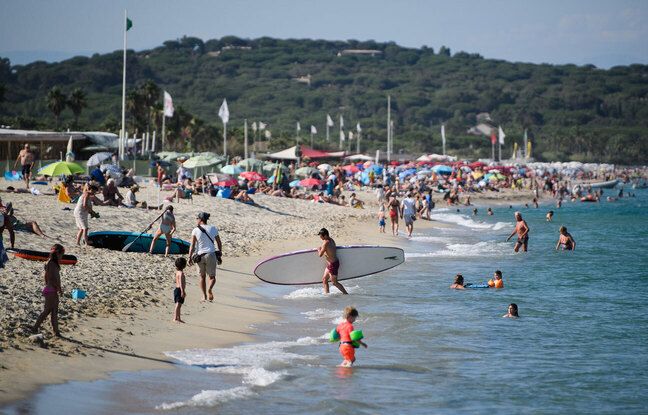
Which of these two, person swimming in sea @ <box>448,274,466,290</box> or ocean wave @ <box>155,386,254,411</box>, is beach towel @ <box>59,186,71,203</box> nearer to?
person swimming in sea @ <box>448,274,466,290</box>

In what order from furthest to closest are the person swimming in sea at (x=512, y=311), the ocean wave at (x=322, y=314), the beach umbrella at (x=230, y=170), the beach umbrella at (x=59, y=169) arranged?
the beach umbrella at (x=230, y=170), the beach umbrella at (x=59, y=169), the person swimming in sea at (x=512, y=311), the ocean wave at (x=322, y=314)

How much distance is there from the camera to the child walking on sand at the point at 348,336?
28.4ft

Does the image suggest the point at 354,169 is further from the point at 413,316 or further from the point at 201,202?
the point at 413,316

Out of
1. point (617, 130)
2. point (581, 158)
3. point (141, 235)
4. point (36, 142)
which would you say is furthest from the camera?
point (617, 130)

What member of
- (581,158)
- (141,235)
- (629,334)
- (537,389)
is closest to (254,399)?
(537,389)

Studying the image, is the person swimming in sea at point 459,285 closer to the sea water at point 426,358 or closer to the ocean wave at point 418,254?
the sea water at point 426,358

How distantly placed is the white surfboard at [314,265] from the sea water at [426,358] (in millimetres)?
273

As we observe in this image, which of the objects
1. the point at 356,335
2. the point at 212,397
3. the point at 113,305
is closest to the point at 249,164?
the point at 113,305

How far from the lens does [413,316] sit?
483 inches

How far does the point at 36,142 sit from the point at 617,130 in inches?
6131

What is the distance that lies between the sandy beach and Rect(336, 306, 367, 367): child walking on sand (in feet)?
6.17

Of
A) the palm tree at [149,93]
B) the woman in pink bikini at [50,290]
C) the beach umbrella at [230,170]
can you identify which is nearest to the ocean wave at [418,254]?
the beach umbrella at [230,170]

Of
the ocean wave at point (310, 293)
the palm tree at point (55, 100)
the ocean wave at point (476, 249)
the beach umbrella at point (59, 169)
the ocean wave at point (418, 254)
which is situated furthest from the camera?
the palm tree at point (55, 100)

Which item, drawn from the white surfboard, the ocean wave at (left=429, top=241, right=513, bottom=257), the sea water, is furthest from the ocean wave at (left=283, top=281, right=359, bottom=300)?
the ocean wave at (left=429, top=241, right=513, bottom=257)
